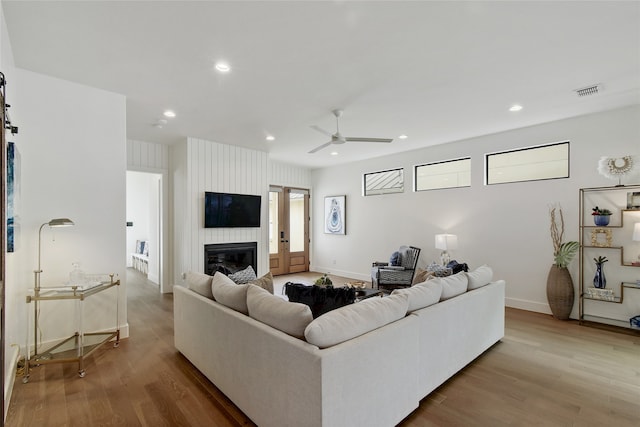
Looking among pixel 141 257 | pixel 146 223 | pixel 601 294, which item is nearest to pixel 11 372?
pixel 141 257

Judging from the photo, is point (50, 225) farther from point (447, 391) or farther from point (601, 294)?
point (601, 294)

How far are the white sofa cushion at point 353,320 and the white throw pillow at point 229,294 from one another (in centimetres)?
82

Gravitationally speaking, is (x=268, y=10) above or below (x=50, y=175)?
above

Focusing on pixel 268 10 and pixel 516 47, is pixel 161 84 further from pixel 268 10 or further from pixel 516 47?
pixel 516 47

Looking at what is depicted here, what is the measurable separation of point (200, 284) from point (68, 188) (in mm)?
1893

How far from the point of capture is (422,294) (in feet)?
8.11

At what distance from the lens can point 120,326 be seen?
3574 mm

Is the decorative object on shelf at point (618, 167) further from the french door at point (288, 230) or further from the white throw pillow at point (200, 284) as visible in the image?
the french door at point (288, 230)

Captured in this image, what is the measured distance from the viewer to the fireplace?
18.4 ft

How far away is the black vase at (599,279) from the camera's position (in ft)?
13.2

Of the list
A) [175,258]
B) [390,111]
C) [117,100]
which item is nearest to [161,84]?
A: [117,100]

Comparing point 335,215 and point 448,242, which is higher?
point 335,215

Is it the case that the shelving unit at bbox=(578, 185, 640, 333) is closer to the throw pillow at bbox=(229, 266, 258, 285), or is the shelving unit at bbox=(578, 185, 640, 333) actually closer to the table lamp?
the throw pillow at bbox=(229, 266, 258, 285)

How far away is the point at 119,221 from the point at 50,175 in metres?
0.80
